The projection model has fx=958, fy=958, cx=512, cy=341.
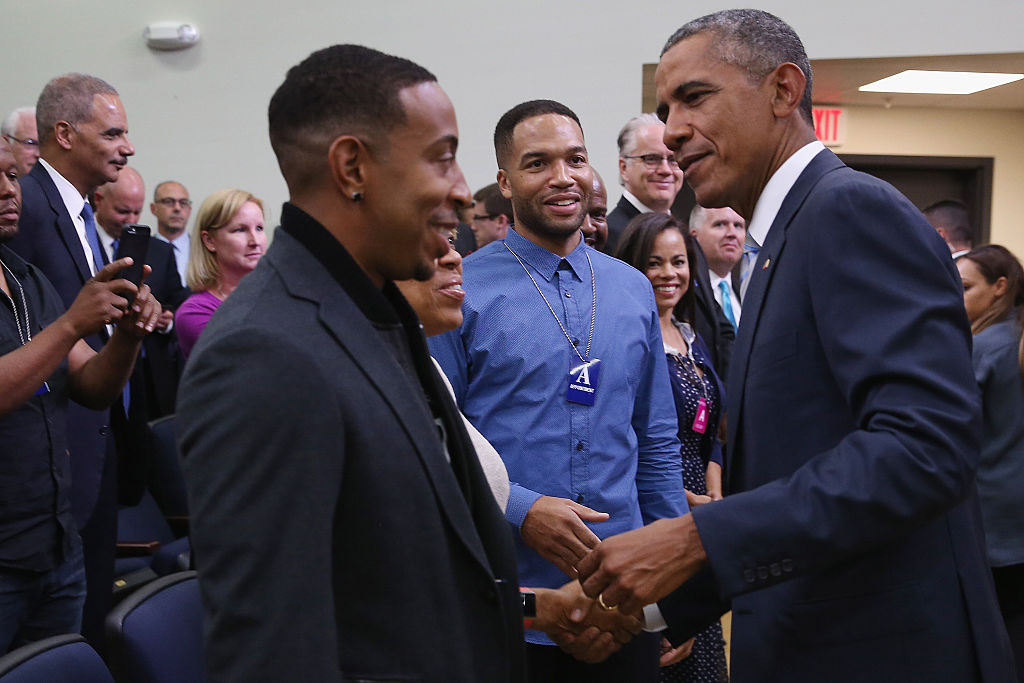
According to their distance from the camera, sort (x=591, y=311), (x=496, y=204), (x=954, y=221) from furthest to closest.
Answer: (x=954, y=221) < (x=496, y=204) < (x=591, y=311)

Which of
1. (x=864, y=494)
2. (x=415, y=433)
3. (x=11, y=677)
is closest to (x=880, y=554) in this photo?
(x=864, y=494)

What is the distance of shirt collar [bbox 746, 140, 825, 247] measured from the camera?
155cm

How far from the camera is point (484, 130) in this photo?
19.9 ft

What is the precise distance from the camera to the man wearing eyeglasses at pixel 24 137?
14.6 ft

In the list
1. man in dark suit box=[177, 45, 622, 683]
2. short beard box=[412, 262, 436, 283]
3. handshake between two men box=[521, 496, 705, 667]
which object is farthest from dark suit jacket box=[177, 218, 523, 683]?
handshake between two men box=[521, 496, 705, 667]

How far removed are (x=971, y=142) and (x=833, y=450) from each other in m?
8.27

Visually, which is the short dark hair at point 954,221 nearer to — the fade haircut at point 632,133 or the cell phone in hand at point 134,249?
the fade haircut at point 632,133

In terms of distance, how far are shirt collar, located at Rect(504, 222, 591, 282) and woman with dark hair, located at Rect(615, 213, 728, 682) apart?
32.3 inches

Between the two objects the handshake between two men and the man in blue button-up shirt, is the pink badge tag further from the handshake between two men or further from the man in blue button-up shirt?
the handshake between two men

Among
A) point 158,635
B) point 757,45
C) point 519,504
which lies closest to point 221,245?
point 519,504

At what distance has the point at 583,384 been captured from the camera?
2.23 metres

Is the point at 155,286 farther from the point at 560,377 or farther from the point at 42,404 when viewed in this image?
the point at 560,377

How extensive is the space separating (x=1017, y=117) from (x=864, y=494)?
8.50m

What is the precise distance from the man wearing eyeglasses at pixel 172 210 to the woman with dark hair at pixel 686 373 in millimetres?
3513
